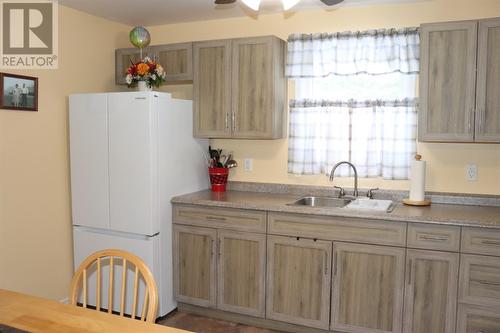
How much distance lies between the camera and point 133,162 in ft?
10.6

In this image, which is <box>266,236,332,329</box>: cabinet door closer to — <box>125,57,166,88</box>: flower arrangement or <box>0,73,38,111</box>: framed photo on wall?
<box>125,57,166,88</box>: flower arrangement

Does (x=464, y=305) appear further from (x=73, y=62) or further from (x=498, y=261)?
(x=73, y=62)

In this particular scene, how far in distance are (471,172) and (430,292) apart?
0.99 metres

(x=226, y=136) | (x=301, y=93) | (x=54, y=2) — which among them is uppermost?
(x=54, y=2)

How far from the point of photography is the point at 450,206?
3104 mm

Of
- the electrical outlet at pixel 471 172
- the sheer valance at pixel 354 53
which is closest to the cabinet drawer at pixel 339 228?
the electrical outlet at pixel 471 172

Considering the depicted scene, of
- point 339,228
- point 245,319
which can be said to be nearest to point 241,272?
point 245,319

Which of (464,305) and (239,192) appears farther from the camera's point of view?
(239,192)

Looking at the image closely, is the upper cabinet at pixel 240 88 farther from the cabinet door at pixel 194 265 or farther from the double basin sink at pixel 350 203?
the cabinet door at pixel 194 265

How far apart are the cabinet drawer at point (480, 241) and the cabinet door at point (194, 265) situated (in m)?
1.68

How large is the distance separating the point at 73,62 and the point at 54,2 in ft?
1.53

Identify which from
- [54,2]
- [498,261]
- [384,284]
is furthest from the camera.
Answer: [54,2]

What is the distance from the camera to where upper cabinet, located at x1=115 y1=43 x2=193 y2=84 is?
3668 mm

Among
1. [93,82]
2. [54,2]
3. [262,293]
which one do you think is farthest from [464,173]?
[54,2]
